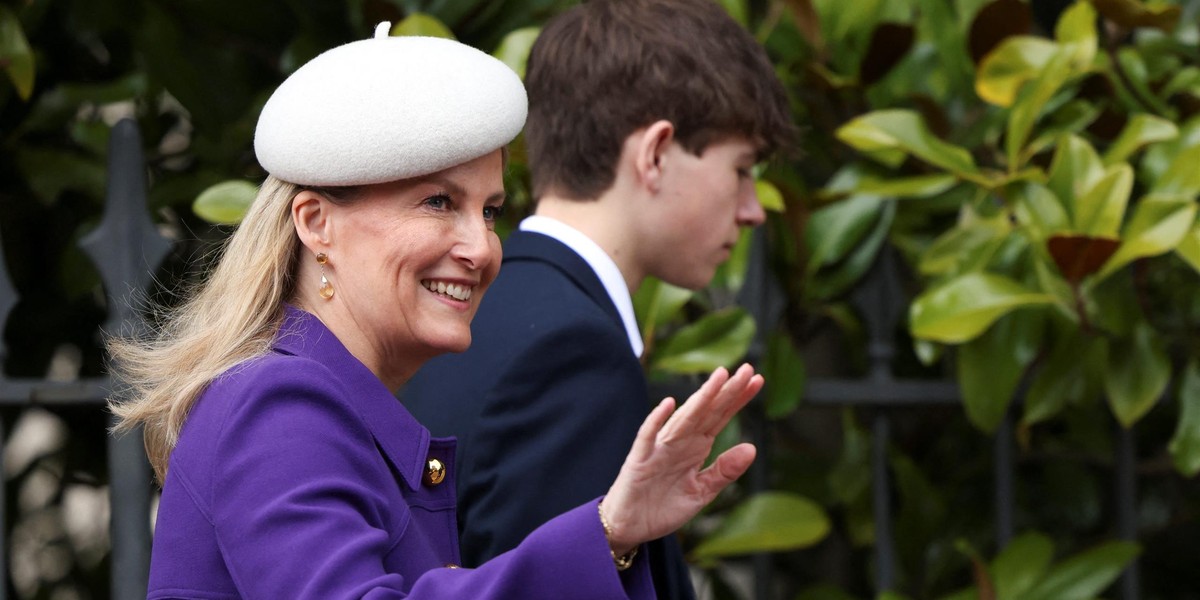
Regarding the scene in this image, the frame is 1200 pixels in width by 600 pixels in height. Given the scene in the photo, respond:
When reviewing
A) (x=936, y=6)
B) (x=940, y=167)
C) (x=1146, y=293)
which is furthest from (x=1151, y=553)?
(x=936, y=6)

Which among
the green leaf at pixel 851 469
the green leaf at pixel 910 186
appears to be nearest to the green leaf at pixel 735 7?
the green leaf at pixel 910 186

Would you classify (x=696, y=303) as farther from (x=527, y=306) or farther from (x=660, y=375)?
(x=527, y=306)

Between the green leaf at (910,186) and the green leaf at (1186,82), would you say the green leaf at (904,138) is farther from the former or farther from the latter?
the green leaf at (1186,82)

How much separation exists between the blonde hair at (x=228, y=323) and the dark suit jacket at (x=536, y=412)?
0.41 m

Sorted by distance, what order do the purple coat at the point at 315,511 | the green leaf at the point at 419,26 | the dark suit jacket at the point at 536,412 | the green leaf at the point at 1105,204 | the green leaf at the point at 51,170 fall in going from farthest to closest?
the green leaf at the point at 51,170, the green leaf at the point at 419,26, the green leaf at the point at 1105,204, the dark suit jacket at the point at 536,412, the purple coat at the point at 315,511

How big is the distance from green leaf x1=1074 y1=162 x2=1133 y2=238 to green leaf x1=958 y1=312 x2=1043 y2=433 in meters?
0.24

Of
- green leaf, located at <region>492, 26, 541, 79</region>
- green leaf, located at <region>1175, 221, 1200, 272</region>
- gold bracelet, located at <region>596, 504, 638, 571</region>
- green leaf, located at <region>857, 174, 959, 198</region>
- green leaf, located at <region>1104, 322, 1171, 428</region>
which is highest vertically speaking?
gold bracelet, located at <region>596, 504, 638, 571</region>

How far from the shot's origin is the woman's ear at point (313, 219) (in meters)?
1.37

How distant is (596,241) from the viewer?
2092 millimetres

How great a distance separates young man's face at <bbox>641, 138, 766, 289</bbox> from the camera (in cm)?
210

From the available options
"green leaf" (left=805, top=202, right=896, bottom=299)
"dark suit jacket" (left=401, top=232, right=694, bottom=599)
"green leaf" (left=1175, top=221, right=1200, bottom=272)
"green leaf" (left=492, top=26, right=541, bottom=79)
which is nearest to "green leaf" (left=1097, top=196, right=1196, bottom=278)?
"green leaf" (left=1175, top=221, right=1200, bottom=272)

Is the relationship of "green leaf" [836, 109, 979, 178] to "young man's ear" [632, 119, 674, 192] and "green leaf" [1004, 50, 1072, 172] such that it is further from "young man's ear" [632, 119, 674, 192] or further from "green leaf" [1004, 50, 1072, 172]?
"young man's ear" [632, 119, 674, 192]

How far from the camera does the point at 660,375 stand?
2434mm

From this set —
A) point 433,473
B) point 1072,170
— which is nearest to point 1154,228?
point 1072,170
